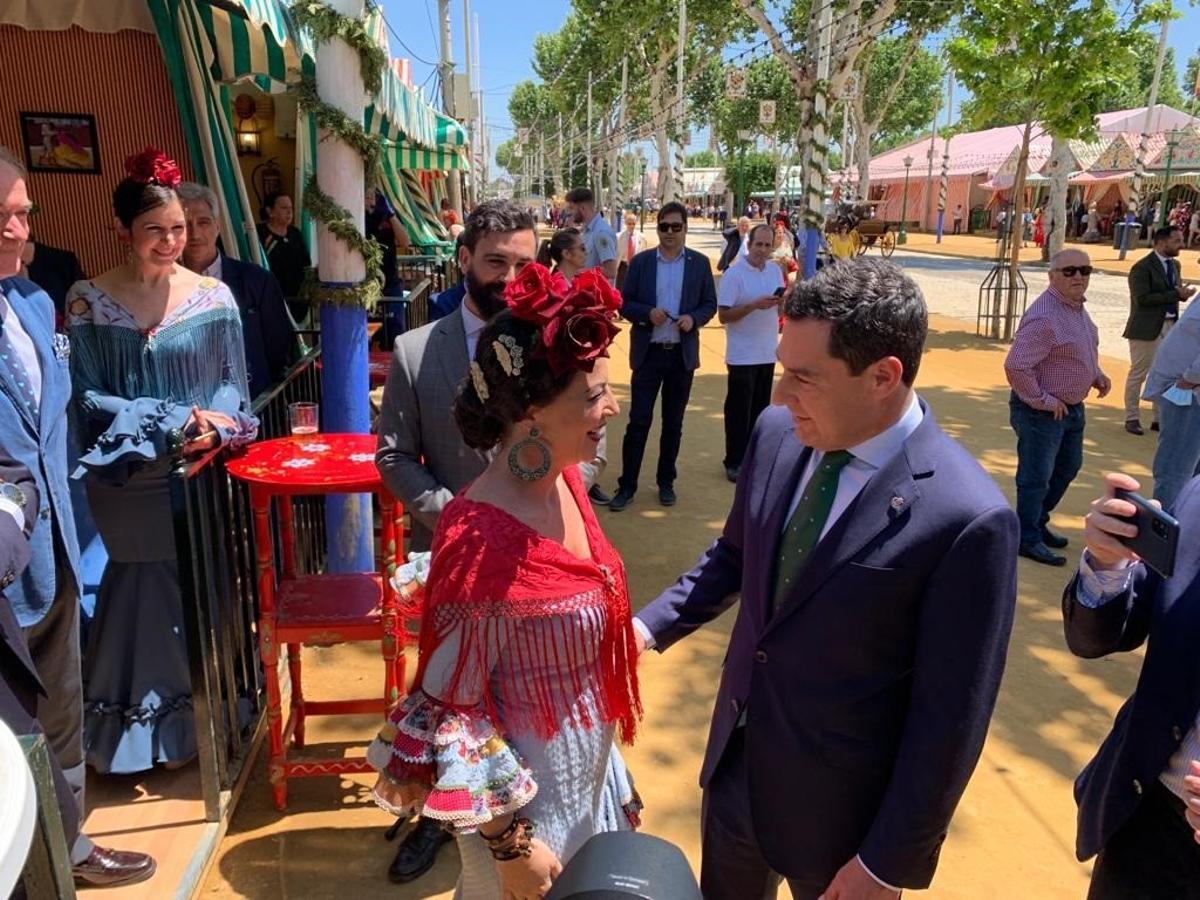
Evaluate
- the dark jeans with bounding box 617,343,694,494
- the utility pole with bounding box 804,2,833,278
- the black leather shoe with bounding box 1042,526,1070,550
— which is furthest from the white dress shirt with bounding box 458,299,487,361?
the utility pole with bounding box 804,2,833,278

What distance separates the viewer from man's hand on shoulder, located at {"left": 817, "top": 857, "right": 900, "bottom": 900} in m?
1.66

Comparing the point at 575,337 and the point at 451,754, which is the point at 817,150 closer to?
the point at 575,337

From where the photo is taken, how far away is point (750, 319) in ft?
21.9

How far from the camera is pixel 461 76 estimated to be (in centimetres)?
1969

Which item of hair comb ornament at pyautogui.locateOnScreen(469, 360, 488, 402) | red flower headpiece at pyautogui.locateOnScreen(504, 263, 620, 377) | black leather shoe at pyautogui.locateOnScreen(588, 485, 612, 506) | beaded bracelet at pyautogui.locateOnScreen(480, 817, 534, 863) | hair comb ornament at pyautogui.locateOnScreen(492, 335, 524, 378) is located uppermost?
red flower headpiece at pyautogui.locateOnScreen(504, 263, 620, 377)

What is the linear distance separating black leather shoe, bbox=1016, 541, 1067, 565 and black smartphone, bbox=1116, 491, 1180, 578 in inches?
174

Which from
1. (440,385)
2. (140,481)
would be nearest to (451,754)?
(440,385)

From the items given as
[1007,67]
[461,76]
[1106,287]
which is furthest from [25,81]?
[1106,287]

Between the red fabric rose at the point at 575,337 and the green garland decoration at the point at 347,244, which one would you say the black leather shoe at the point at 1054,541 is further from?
the red fabric rose at the point at 575,337

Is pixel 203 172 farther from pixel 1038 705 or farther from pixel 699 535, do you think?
pixel 1038 705

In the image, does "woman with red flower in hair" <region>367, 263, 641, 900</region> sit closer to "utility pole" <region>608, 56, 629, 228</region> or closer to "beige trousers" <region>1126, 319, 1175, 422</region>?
"beige trousers" <region>1126, 319, 1175, 422</region>

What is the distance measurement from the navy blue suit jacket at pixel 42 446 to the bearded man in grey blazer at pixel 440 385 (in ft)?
2.98

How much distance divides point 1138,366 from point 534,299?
9.00 meters

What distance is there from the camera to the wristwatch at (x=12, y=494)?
6.36ft
